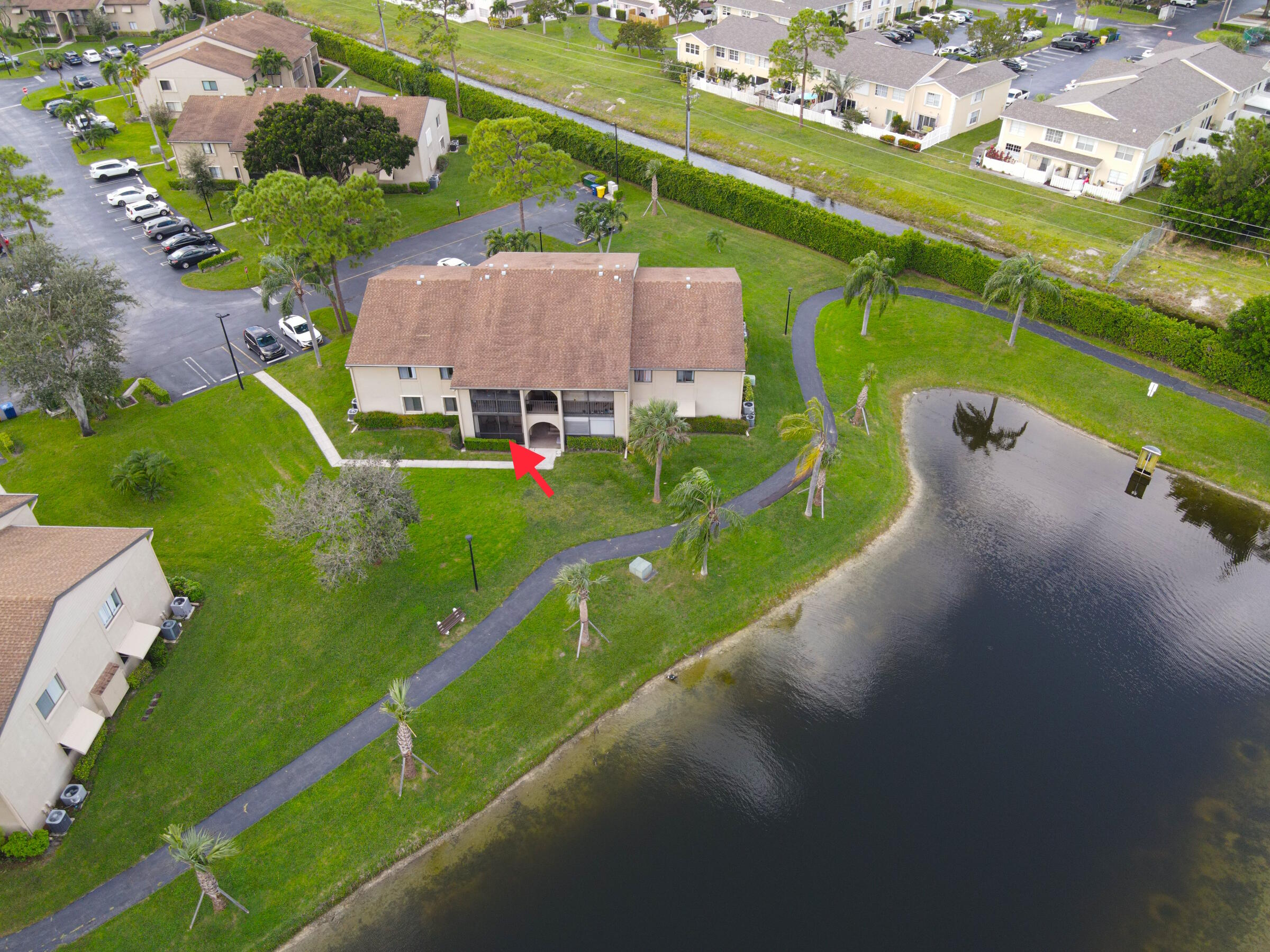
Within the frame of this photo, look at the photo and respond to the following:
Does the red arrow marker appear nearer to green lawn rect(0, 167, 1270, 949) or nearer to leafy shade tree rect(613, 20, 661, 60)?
green lawn rect(0, 167, 1270, 949)

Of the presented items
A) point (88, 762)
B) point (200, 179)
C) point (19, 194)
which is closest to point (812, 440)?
point (88, 762)

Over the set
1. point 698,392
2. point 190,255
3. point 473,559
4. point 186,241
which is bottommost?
point 473,559

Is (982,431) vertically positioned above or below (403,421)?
below

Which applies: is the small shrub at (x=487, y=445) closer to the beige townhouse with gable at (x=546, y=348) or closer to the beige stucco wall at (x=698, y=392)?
the beige townhouse with gable at (x=546, y=348)

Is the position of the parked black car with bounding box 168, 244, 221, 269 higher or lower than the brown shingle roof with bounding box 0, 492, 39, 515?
lower

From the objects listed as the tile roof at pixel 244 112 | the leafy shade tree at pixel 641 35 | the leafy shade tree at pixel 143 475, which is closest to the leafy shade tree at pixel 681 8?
the leafy shade tree at pixel 641 35

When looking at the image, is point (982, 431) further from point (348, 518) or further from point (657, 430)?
point (348, 518)

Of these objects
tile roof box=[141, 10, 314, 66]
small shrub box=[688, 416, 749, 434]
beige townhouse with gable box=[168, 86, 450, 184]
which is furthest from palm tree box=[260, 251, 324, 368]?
tile roof box=[141, 10, 314, 66]
